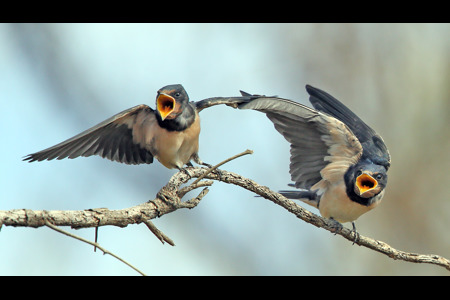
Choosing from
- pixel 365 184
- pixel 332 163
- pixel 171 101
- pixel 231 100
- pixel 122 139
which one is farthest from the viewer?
pixel 332 163

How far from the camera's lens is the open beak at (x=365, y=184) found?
433 cm

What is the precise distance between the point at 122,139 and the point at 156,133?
31 centimetres

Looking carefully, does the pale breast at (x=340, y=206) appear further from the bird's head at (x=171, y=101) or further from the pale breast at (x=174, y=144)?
the bird's head at (x=171, y=101)

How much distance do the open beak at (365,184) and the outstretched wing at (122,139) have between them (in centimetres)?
154

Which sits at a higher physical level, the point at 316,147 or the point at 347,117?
the point at 347,117

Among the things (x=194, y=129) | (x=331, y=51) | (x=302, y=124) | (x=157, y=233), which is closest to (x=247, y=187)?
(x=157, y=233)

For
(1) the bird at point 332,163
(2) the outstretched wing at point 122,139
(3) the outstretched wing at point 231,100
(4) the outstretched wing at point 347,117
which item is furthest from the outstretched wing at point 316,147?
(2) the outstretched wing at point 122,139

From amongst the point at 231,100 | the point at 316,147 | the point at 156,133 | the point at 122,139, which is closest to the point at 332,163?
the point at 316,147

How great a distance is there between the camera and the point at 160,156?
4008mm

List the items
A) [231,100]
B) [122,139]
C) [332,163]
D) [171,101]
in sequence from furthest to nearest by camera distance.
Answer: [332,163] → [122,139] → [171,101] → [231,100]

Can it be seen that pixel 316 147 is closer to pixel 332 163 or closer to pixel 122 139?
pixel 332 163

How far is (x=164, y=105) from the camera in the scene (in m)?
3.91

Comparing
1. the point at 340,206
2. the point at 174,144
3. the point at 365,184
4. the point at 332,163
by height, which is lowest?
the point at 174,144

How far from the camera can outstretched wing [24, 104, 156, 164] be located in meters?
3.80
